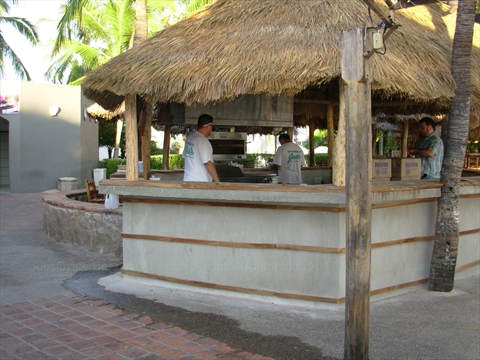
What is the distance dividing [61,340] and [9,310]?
1.22 metres

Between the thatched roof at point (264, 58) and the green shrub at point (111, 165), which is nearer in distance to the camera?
the thatched roof at point (264, 58)

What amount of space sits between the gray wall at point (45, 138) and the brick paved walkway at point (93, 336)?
13767 millimetres

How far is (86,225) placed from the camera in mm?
8695

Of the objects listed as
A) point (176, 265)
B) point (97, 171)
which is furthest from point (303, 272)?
point (97, 171)

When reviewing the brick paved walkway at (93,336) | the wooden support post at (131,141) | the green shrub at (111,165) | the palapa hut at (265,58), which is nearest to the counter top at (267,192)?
the wooden support post at (131,141)

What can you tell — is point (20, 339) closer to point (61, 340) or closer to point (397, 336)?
point (61, 340)

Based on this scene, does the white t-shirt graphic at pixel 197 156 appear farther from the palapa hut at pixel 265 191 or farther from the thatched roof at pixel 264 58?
the thatched roof at pixel 264 58

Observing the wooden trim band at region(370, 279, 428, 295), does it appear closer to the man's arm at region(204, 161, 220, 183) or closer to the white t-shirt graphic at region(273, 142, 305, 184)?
the man's arm at region(204, 161, 220, 183)

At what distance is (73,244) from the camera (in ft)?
29.5

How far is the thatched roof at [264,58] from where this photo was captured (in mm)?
5480

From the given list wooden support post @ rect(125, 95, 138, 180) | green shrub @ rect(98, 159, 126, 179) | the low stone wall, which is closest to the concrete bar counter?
wooden support post @ rect(125, 95, 138, 180)

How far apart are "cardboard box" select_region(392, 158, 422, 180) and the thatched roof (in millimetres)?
962

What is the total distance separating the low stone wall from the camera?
8328mm

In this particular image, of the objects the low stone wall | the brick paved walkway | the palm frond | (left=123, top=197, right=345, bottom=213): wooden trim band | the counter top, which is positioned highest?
the palm frond
